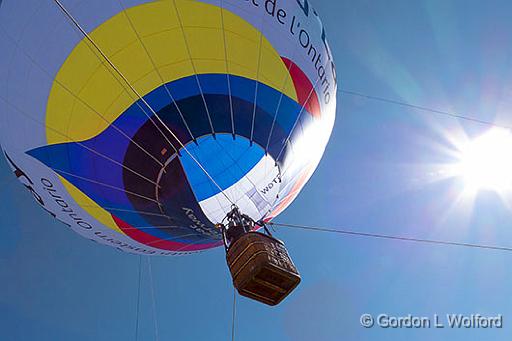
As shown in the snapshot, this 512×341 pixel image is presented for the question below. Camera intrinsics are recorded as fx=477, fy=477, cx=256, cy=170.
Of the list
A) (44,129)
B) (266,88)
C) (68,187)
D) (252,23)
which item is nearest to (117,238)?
(68,187)

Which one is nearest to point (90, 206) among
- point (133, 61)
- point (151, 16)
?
point (133, 61)

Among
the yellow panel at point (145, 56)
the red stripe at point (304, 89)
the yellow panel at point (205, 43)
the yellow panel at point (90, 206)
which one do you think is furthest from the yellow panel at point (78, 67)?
the red stripe at point (304, 89)

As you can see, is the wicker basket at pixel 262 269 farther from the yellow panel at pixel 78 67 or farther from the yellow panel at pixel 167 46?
the yellow panel at pixel 78 67

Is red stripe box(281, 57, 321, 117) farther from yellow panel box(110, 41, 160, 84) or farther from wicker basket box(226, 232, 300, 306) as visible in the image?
wicker basket box(226, 232, 300, 306)

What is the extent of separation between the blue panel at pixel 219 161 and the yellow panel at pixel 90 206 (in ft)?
3.30

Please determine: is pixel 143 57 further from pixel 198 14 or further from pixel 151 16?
pixel 198 14

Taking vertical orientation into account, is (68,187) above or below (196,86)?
below

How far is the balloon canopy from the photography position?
356 cm

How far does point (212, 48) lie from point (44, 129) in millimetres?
1547

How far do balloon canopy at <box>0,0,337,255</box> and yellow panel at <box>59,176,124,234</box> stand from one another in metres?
0.01

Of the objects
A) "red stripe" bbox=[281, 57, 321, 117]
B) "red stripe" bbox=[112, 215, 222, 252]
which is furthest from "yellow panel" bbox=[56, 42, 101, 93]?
"red stripe" bbox=[281, 57, 321, 117]

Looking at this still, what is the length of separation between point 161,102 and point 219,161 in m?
0.66

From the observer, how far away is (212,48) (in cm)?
364

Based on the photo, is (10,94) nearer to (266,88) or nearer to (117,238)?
(117,238)
